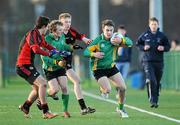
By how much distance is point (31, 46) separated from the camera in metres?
17.7

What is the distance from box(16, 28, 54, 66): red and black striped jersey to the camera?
17625 mm

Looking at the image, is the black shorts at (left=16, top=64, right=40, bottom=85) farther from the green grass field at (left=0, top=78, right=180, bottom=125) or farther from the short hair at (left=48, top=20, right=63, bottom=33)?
the short hair at (left=48, top=20, right=63, bottom=33)

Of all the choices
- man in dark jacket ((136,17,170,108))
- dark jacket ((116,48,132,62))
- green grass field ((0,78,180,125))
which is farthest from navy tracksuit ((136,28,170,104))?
dark jacket ((116,48,132,62))

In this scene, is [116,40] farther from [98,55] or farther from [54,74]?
[54,74]

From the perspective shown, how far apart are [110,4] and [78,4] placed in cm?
424

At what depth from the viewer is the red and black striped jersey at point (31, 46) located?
17625 mm

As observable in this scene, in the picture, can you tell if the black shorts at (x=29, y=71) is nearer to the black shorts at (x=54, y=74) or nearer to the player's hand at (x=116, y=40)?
the black shorts at (x=54, y=74)

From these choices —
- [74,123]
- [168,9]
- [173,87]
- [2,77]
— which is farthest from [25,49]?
[168,9]

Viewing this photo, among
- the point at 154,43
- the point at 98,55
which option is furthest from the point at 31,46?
the point at 154,43

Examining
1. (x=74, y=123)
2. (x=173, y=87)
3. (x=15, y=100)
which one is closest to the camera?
(x=74, y=123)

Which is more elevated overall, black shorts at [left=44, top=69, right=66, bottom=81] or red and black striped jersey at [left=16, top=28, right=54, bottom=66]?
red and black striped jersey at [left=16, top=28, right=54, bottom=66]

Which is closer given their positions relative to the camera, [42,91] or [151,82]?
[42,91]

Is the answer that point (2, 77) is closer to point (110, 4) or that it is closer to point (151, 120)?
point (151, 120)

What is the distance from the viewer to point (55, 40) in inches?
738
